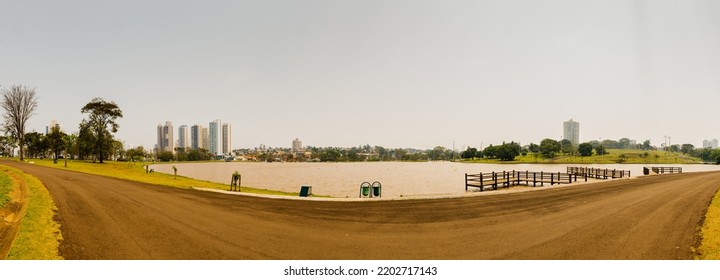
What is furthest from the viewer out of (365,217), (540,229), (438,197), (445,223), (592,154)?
(592,154)

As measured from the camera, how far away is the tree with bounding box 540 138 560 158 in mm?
183300

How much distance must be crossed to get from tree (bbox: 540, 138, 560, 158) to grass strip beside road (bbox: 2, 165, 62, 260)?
8216 inches

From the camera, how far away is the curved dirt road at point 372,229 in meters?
8.88

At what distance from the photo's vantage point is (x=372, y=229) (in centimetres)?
1147

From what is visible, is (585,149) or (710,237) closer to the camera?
(710,237)

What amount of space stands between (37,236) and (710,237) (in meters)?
20.6

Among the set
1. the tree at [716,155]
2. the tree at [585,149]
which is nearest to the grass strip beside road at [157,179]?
the tree at [716,155]

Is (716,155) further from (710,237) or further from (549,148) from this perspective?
(710,237)

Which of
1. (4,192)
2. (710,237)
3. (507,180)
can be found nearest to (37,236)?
(4,192)

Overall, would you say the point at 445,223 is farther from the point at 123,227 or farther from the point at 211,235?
the point at 123,227

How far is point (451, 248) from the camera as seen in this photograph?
927 cm

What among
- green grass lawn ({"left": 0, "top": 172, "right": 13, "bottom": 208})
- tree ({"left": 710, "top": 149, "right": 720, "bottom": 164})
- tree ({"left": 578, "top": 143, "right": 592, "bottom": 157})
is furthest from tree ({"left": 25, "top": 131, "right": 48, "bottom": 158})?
tree ({"left": 578, "top": 143, "right": 592, "bottom": 157})
